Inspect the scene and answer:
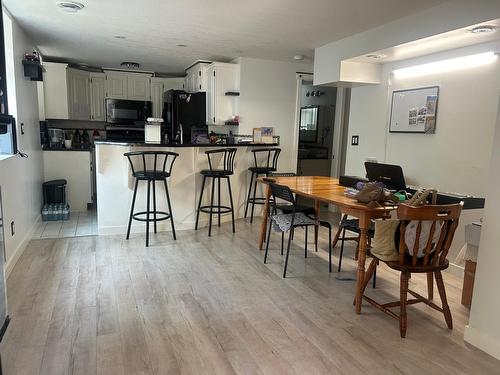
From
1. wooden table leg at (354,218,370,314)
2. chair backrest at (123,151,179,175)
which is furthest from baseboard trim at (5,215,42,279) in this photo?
wooden table leg at (354,218,370,314)

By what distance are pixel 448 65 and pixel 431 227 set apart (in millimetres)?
2009

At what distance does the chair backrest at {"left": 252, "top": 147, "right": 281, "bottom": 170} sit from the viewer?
17.4 ft

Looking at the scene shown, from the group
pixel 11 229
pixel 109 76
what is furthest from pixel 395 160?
pixel 109 76

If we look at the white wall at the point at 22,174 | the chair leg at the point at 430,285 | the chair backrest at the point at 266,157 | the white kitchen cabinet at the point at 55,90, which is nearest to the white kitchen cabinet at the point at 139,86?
the white kitchen cabinet at the point at 55,90

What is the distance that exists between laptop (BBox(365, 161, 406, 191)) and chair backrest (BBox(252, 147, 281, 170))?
2.07m

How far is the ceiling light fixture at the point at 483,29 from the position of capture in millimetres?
2791

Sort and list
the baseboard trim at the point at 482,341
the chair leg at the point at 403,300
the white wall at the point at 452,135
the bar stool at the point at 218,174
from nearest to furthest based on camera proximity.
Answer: the baseboard trim at the point at 482,341, the chair leg at the point at 403,300, the white wall at the point at 452,135, the bar stool at the point at 218,174

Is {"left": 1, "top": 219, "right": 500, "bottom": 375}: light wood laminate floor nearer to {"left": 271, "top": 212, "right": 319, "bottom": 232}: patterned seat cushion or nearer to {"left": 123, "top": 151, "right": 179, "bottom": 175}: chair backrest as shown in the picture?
{"left": 271, "top": 212, "right": 319, "bottom": 232}: patterned seat cushion

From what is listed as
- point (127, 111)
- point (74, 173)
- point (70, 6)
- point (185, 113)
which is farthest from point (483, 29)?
point (127, 111)

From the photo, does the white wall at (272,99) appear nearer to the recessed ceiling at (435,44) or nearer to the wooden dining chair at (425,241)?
the recessed ceiling at (435,44)

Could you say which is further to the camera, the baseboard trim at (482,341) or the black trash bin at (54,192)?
the black trash bin at (54,192)

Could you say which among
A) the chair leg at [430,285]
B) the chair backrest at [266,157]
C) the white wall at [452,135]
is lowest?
the chair leg at [430,285]

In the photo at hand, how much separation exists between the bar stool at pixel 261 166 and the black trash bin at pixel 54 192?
259 centimetres

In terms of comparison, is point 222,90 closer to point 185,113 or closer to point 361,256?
point 185,113
